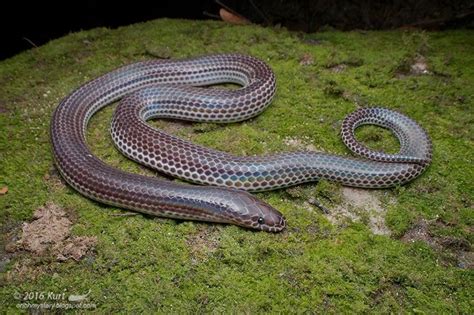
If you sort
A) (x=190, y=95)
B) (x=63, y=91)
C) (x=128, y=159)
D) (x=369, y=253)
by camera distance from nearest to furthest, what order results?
1. (x=369, y=253)
2. (x=128, y=159)
3. (x=190, y=95)
4. (x=63, y=91)

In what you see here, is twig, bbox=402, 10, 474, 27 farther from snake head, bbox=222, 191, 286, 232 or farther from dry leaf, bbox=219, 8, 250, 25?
snake head, bbox=222, 191, 286, 232

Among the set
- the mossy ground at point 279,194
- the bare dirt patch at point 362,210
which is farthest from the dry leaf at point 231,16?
the bare dirt patch at point 362,210

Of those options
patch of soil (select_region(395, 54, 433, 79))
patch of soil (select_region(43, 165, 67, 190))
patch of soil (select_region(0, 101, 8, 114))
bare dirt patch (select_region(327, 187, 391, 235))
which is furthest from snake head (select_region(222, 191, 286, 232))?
patch of soil (select_region(0, 101, 8, 114))

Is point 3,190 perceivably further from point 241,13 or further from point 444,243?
point 241,13

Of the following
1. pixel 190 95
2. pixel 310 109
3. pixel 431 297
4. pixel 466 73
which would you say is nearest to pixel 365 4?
pixel 466 73

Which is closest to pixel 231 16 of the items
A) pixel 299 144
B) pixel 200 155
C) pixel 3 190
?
pixel 299 144

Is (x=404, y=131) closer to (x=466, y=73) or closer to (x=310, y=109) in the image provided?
(x=310, y=109)
